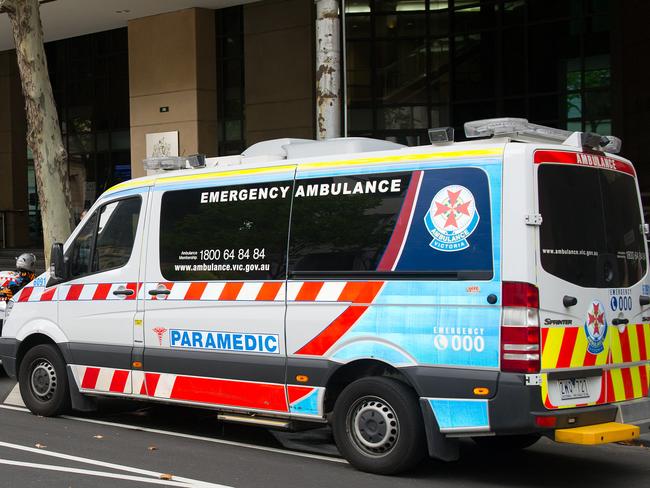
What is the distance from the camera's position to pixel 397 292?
21.6ft

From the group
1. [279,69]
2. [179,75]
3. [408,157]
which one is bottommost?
[408,157]

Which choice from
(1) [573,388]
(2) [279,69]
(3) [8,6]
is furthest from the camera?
(2) [279,69]

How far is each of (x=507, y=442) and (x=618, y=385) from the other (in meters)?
1.35

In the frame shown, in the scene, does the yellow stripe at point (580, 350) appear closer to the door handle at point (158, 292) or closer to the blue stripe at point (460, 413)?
the blue stripe at point (460, 413)

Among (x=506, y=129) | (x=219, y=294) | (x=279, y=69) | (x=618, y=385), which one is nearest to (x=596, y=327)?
(x=618, y=385)

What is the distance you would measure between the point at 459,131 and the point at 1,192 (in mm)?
15847

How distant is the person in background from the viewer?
1172 cm

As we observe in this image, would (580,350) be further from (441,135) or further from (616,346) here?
(441,135)

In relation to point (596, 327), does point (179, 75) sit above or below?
above

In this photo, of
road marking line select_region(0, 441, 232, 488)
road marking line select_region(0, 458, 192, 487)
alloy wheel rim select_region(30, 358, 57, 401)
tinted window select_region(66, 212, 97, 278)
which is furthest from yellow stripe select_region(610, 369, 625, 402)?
alloy wheel rim select_region(30, 358, 57, 401)

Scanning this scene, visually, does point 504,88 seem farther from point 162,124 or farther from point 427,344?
point 427,344

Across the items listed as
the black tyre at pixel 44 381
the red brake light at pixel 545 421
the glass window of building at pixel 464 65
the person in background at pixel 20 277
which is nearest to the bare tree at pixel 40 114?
the person in background at pixel 20 277

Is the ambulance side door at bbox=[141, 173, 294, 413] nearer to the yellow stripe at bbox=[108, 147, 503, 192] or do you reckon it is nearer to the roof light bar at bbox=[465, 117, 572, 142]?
the yellow stripe at bbox=[108, 147, 503, 192]

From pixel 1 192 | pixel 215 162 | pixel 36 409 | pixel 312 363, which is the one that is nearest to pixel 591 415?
pixel 312 363
